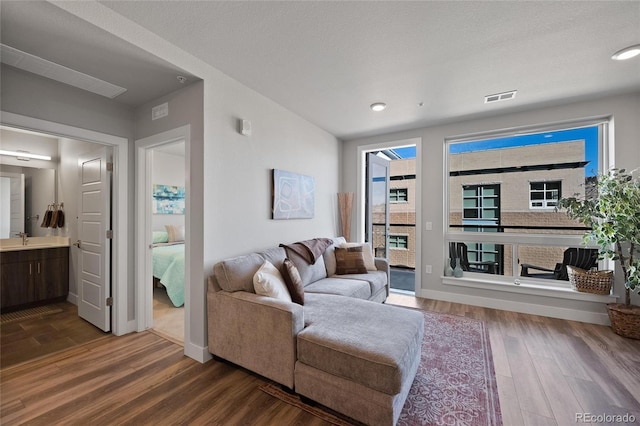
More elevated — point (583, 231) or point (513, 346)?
point (583, 231)

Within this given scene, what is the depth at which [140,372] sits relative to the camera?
6.91 ft

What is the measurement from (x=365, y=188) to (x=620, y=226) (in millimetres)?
3066

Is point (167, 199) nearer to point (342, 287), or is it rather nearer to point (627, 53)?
point (342, 287)

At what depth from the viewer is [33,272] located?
3.49 metres

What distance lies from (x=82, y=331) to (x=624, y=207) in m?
5.69

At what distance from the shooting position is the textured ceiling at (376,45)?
1.70 metres

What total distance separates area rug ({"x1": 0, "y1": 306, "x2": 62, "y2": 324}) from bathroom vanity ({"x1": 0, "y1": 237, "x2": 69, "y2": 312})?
Result: 0.40 ft

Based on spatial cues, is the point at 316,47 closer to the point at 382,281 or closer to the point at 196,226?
the point at 196,226

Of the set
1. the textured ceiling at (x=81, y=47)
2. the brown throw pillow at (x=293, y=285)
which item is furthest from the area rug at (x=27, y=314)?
the brown throw pillow at (x=293, y=285)

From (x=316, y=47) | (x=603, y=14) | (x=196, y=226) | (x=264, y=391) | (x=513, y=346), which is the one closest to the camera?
(x=603, y=14)

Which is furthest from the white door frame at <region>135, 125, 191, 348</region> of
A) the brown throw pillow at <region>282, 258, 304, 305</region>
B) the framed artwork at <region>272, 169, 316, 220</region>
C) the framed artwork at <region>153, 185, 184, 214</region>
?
the framed artwork at <region>153, 185, 184, 214</region>

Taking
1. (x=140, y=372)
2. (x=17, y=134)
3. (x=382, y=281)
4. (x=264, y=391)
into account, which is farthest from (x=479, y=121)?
(x=17, y=134)

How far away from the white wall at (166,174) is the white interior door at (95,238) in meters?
2.07

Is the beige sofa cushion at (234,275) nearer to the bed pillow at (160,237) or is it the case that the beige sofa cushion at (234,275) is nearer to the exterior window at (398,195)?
the bed pillow at (160,237)
